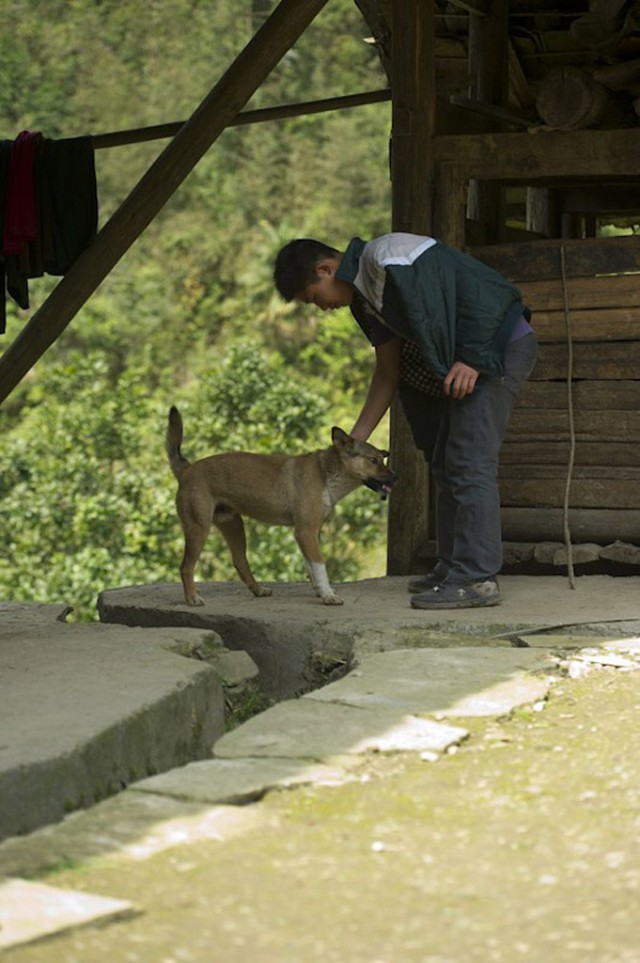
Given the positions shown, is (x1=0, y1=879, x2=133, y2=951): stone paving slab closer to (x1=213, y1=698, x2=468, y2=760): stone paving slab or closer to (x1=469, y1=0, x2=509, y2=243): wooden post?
(x1=213, y1=698, x2=468, y2=760): stone paving slab

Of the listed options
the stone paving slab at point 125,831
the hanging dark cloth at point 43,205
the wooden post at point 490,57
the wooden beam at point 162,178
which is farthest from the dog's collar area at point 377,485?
the stone paving slab at point 125,831

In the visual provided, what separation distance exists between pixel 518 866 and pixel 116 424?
54.2 ft

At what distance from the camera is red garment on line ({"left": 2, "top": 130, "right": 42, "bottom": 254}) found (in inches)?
288

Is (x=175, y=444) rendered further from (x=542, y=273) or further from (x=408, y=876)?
(x=408, y=876)

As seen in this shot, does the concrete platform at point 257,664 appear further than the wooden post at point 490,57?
No

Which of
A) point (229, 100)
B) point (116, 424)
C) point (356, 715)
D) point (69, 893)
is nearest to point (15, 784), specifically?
point (69, 893)

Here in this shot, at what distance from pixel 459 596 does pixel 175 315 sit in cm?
2271

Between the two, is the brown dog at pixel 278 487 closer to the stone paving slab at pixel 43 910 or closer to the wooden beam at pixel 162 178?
the wooden beam at pixel 162 178

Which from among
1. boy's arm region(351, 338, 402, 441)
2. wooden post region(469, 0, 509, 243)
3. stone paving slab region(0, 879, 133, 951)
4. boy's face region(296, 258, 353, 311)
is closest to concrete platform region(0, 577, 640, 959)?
stone paving slab region(0, 879, 133, 951)

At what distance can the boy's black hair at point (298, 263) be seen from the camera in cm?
589

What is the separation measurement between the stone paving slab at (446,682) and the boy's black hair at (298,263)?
1.65 metres

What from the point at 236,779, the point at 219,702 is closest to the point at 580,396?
the point at 219,702

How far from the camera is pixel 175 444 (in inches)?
268

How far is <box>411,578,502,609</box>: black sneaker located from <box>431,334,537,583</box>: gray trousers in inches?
1.5
